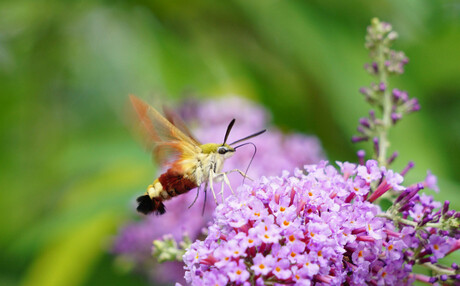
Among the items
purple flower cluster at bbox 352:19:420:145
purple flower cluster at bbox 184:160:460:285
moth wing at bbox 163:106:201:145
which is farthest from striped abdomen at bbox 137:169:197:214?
purple flower cluster at bbox 352:19:420:145

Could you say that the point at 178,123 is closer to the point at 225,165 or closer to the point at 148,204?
the point at 148,204

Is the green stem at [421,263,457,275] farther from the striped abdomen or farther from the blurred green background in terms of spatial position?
the blurred green background

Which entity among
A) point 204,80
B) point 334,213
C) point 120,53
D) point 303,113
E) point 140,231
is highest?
point 120,53

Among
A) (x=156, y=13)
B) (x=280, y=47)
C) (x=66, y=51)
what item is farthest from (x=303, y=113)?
A: (x=66, y=51)

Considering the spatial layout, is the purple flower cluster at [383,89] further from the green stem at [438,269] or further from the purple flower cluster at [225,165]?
the purple flower cluster at [225,165]

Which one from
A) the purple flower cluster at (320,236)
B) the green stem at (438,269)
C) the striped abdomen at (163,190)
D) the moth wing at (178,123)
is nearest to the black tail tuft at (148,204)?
the striped abdomen at (163,190)

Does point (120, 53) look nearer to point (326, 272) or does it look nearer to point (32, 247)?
point (32, 247)
